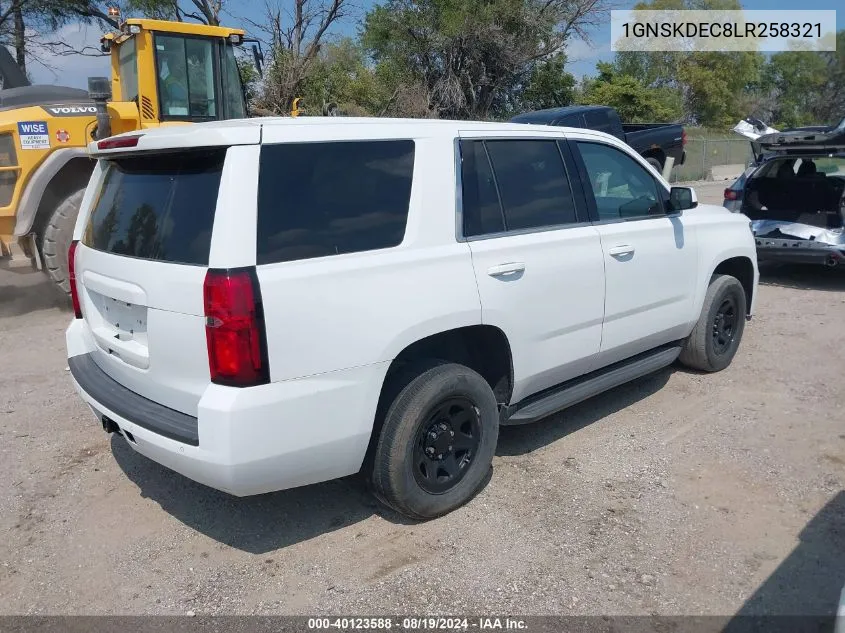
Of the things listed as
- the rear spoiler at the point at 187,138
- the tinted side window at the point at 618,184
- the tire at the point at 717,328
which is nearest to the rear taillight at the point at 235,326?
the rear spoiler at the point at 187,138

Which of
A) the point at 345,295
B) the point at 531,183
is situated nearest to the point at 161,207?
the point at 345,295

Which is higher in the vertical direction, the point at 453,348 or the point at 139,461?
the point at 453,348

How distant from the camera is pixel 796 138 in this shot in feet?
26.8

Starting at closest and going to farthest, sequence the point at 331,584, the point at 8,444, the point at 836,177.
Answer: the point at 331,584
the point at 8,444
the point at 836,177

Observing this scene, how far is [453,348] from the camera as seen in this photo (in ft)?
13.1

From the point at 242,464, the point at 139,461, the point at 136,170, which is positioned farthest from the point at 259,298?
the point at 139,461

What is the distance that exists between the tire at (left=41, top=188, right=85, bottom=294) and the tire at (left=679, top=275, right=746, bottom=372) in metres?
6.30

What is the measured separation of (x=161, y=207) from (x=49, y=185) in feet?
18.5

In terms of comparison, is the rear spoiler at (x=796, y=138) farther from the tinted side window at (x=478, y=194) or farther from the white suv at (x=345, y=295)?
the tinted side window at (x=478, y=194)

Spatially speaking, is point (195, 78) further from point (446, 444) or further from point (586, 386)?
point (446, 444)

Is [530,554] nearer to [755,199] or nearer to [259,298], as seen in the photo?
[259,298]

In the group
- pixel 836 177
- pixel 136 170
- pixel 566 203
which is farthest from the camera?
pixel 836 177

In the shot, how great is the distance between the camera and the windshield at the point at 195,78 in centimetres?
798

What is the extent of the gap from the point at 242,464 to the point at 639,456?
252 cm
